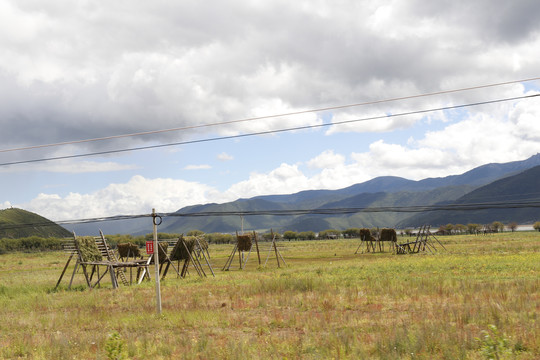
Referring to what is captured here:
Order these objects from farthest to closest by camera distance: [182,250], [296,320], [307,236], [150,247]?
[307,236] → [182,250] → [150,247] → [296,320]

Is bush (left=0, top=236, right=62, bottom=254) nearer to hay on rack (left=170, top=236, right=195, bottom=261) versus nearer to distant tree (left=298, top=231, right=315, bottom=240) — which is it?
distant tree (left=298, top=231, right=315, bottom=240)

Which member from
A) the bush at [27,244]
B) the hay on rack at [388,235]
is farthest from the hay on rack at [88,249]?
the bush at [27,244]

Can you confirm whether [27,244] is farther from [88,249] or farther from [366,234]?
[88,249]

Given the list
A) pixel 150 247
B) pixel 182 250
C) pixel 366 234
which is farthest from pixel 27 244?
pixel 150 247

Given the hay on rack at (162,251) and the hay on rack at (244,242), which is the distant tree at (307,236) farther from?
the hay on rack at (162,251)

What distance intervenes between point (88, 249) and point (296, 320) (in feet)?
69.4

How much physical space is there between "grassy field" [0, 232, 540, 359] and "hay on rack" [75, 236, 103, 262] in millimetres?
4120

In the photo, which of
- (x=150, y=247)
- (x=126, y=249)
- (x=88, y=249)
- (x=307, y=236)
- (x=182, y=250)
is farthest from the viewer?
(x=307, y=236)

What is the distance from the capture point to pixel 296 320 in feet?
58.3

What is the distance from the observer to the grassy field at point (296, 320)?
13.3 meters

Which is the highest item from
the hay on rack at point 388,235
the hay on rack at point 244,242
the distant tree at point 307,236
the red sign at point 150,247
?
the red sign at point 150,247

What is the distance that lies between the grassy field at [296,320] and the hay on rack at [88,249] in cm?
412

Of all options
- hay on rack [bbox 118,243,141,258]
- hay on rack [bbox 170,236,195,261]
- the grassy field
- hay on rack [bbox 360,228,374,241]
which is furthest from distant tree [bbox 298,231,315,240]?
the grassy field

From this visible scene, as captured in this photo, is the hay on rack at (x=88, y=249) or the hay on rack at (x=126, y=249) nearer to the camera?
the hay on rack at (x=88, y=249)
